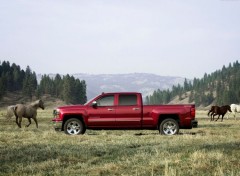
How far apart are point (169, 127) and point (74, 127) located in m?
4.95

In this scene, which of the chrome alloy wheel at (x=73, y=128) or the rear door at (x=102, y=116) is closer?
the rear door at (x=102, y=116)

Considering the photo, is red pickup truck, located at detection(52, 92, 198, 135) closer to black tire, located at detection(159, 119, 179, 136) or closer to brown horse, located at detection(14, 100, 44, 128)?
black tire, located at detection(159, 119, 179, 136)

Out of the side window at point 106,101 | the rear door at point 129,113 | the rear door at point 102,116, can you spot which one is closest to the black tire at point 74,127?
the rear door at point 102,116

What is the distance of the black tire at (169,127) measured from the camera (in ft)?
67.9

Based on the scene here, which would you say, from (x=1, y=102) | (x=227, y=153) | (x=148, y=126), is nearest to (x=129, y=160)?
(x=227, y=153)

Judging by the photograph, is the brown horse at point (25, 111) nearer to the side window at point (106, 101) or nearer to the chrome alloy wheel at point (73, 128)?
the chrome alloy wheel at point (73, 128)

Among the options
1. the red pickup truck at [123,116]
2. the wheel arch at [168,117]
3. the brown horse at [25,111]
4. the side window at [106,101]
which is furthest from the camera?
the brown horse at [25,111]

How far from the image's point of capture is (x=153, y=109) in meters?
20.6

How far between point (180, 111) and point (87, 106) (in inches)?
189

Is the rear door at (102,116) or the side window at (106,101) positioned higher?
the side window at (106,101)

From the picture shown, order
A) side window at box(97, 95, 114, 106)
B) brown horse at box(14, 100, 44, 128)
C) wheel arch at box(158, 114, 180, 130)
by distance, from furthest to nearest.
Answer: brown horse at box(14, 100, 44, 128) < side window at box(97, 95, 114, 106) < wheel arch at box(158, 114, 180, 130)

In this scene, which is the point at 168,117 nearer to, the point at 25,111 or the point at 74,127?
the point at 74,127

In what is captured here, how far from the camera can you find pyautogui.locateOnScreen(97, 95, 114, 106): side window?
2095 centimetres

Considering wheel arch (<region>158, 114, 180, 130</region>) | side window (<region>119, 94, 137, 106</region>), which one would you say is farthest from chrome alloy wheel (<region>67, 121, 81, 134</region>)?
wheel arch (<region>158, 114, 180, 130</region>)
